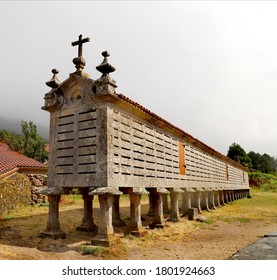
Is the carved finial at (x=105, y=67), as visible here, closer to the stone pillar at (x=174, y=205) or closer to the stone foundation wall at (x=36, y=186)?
the stone pillar at (x=174, y=205)

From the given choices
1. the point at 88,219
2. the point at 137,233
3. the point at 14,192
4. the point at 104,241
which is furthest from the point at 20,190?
the point at 104,241

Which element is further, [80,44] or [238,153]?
[238,153]

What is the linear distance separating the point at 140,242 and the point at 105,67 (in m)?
5.63

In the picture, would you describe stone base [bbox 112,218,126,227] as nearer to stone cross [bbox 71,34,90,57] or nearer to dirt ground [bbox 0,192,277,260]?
dirt ground [bbox 0,192,277,260]

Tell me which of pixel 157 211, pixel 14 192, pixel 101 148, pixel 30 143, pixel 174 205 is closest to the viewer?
pixel 101 148

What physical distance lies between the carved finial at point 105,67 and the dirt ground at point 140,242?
498 cm

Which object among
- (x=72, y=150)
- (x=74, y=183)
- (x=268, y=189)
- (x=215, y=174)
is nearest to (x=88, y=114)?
(x=72, y=150)

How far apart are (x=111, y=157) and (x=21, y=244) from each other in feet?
11.6

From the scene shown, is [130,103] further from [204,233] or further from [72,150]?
[204,233]

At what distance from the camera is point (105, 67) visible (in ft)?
27.8

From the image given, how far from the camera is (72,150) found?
8.89 metres

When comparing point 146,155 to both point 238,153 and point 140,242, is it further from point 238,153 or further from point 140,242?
point 238,153

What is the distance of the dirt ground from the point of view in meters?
7.23
